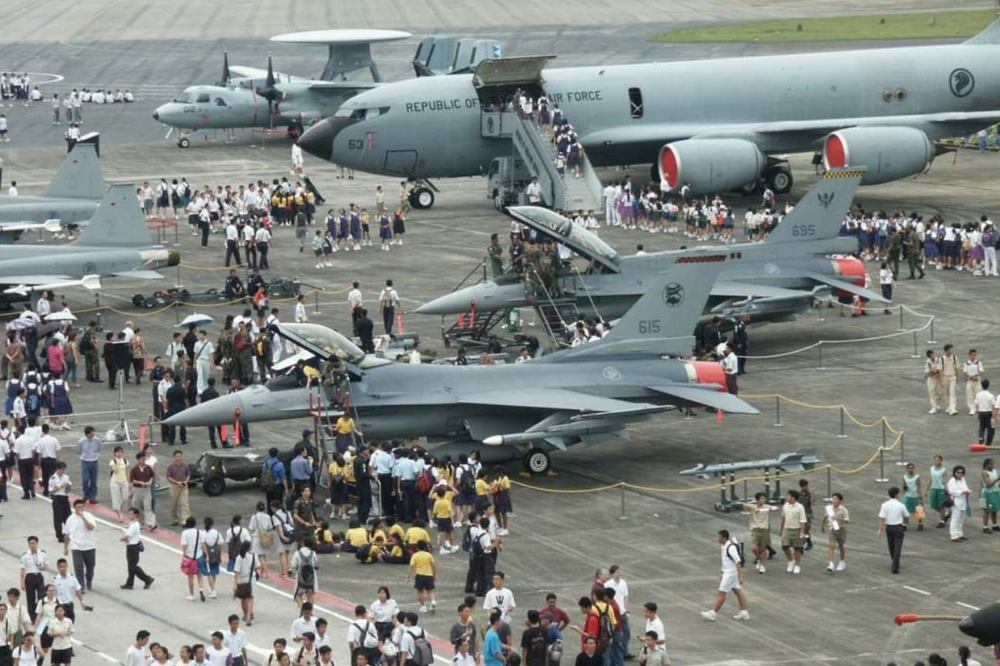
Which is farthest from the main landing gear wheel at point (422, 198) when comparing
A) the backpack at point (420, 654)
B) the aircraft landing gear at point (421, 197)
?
the backpack at point (420, 654)

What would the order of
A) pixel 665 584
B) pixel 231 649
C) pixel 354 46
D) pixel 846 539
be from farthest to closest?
pixel 354 46
pixel 846 539
pixel 665 584
pixel 231 649

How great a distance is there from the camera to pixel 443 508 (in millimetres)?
28406

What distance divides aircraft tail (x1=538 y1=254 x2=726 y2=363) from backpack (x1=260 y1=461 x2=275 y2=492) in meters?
5.97

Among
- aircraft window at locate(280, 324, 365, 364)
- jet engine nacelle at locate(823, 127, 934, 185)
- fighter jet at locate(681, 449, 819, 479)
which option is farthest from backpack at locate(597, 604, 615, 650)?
jet engine nacelle at locate(823, 127, 934, 185)

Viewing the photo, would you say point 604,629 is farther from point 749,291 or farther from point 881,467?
point 749,291

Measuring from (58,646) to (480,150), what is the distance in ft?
124

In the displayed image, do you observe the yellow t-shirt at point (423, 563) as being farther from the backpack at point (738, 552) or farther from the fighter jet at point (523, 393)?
the fighter jet at point (523, 393)

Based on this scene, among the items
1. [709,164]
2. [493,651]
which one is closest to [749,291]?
[709,164]

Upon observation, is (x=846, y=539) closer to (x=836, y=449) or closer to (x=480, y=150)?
(x=836, y=449)

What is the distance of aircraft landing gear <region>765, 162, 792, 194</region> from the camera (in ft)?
201

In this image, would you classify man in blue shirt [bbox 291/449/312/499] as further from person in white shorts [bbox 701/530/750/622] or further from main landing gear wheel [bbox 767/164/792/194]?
main landing gear wheel [bbox 767/164/792/194]

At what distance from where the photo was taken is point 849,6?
11606cm

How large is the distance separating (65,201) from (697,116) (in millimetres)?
20762

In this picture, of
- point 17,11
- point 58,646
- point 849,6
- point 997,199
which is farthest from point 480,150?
point 17,11
